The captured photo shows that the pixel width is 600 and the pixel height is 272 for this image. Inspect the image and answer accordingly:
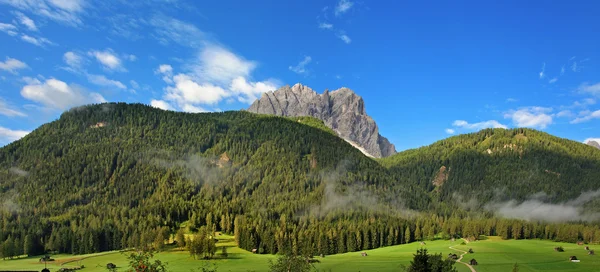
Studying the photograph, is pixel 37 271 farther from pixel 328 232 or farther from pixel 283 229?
pixel 328 232

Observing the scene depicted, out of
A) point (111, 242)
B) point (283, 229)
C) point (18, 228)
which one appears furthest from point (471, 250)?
point (18, 228)

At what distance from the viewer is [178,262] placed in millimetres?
131375

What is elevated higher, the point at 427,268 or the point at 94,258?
the point at 427,268

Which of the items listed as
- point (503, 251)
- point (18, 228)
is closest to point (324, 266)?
point (503, 251)

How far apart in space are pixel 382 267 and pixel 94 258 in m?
103

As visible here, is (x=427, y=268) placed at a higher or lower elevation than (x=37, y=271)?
higher

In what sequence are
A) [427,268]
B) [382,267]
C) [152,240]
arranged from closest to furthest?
[427,268] < [382,267] < [152,240]

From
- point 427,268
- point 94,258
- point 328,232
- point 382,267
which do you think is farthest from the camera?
point 328,232

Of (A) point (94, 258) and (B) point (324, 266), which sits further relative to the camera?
(A) point (94, 258)

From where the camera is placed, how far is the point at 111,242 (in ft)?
598

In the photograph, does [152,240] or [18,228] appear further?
[18,228]

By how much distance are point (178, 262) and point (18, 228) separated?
103308mm

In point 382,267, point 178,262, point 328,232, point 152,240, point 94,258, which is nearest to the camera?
point 382,267

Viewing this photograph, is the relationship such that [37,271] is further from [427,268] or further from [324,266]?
[427,268]
